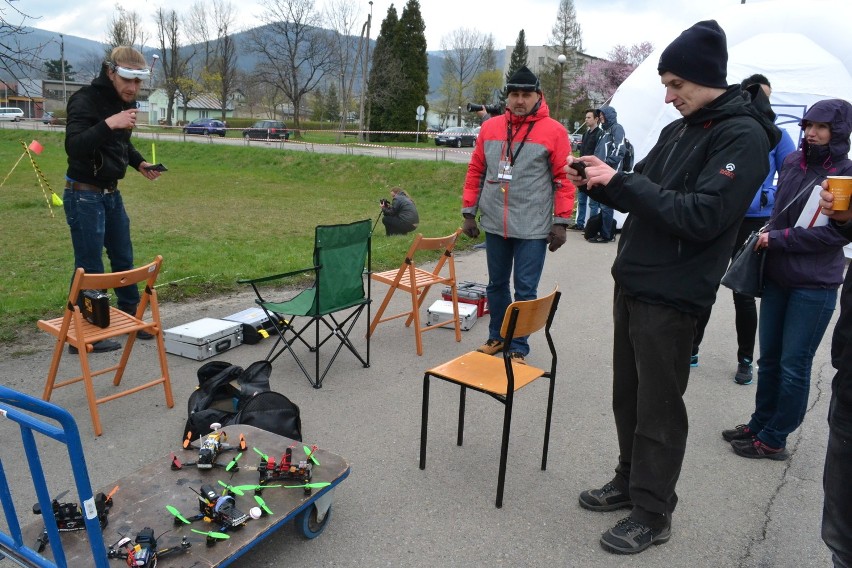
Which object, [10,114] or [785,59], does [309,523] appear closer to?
[785,59]

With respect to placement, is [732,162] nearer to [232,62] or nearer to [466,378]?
[466,378]

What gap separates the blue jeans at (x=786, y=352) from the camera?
364 cm

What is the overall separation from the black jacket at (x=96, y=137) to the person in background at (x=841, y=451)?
4.70m

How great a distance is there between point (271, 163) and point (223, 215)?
1203 centimetres

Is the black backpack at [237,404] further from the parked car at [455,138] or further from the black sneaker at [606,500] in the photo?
the parked car at [455,138]

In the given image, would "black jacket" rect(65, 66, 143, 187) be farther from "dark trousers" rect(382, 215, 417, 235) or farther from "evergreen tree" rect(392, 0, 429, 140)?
"evergreen tree" rect(392, 0, 429, 140)

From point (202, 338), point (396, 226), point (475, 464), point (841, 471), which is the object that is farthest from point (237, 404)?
point (396, 226)

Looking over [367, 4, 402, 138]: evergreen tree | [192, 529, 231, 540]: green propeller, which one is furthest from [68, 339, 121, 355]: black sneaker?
[367, 4, 402, 138]: evergreen tree

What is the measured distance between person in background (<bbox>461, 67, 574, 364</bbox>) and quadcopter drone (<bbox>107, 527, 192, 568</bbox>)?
283 cm

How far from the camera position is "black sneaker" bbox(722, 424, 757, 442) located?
4.05 m

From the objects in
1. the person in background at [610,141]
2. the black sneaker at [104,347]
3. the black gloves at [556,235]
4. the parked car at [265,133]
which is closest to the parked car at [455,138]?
the parked car at [265,133]

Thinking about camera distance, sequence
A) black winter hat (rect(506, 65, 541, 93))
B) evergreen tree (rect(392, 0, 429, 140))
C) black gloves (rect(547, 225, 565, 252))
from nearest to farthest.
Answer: black winter hat (rect(506, 65, 541, 93)) < black gloves (rect(547, 225, 565, 252)) < evergreen tree (rect(392, 0, 429, 140))

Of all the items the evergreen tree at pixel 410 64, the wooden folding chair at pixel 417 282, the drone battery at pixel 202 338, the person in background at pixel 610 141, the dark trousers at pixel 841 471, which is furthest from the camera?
the evergreen tree at pixel 410 64

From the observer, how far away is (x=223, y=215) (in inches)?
560
